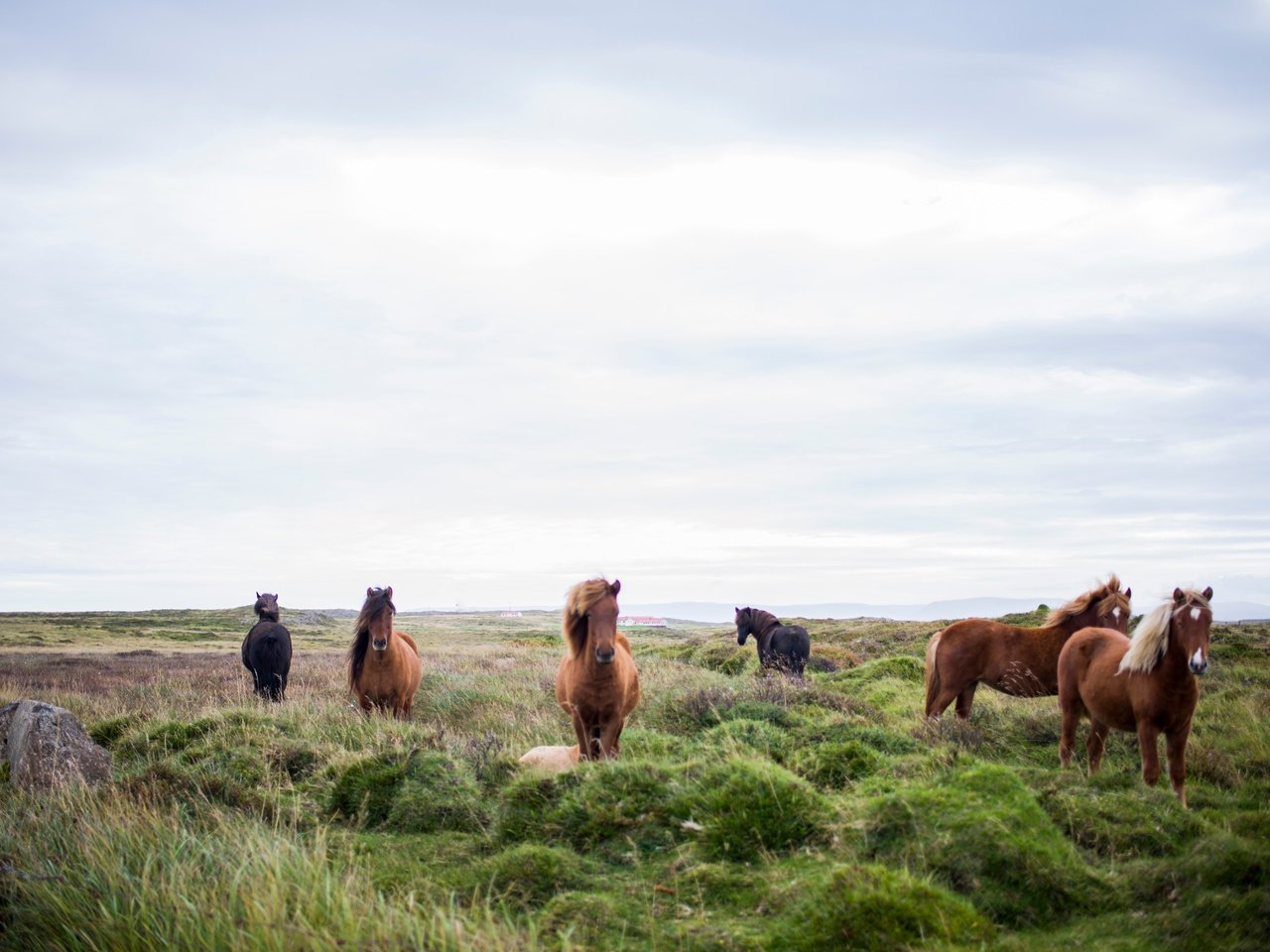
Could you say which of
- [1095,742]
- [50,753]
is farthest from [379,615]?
[1095,742]

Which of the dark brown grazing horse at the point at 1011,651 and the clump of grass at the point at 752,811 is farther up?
the dark brown grazing horse at the point at 1011,651

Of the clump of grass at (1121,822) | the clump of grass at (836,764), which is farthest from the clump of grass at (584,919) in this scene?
the clump of grass at (1121,822)

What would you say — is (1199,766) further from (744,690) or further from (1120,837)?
(744,690)

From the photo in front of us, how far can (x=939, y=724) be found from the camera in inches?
441

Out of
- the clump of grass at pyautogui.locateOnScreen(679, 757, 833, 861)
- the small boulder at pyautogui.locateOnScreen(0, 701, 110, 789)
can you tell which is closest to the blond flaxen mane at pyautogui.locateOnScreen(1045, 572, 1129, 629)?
the clump of grass at pyautogui.locateOnScreen(679, 757, 833, 861)

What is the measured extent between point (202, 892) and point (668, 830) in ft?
10.1

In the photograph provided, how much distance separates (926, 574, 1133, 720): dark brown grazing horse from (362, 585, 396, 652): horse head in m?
8.26

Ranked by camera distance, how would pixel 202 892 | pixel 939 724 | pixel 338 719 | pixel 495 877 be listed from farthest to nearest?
pixel 338 719
pixel 939 724
pixel 495 877
pixel 202 892

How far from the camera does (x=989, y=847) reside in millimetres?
5293

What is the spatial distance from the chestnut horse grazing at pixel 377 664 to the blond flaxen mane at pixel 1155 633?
10.2 meters

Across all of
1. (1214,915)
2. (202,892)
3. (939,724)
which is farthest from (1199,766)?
(202,892)

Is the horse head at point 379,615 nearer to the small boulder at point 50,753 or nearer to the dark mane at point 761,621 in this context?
the small boulder at point 50,753

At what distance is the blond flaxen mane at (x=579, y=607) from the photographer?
9.35m

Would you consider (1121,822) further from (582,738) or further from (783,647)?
(783,647)
